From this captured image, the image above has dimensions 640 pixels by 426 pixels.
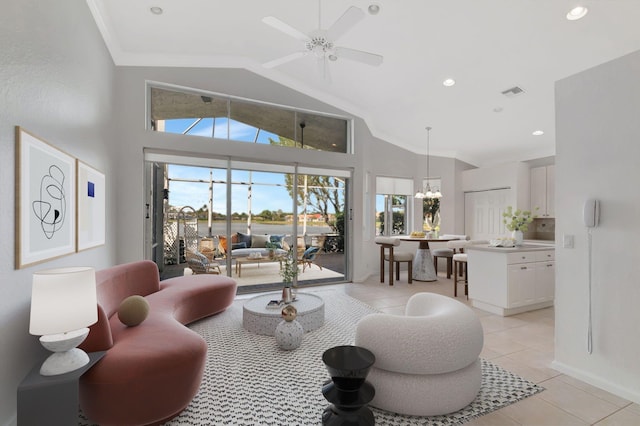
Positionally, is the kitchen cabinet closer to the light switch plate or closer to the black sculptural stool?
the light switch plate

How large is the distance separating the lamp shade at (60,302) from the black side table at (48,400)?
0.25 m

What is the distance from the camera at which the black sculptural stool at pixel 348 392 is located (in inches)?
70.8

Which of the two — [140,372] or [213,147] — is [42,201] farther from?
[213,147]

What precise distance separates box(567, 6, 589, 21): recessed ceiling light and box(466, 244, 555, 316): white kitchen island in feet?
9.29

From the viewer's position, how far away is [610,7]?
10.4ft

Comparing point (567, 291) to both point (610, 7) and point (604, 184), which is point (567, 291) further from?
point (610, 7)

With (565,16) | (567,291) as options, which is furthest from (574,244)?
(565,16)

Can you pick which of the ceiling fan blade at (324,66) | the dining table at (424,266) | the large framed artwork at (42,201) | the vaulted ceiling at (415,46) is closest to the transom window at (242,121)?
the vaulted ceiling at (415,46)

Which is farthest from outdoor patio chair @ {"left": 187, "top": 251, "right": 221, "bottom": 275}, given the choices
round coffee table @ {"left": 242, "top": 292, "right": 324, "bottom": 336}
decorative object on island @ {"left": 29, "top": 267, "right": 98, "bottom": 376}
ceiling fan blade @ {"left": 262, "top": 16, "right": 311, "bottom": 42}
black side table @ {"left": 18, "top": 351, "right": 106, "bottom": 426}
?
ceiling fan blade @ {"left": 262, "top": 16, "right": 311, "bottom": 42}

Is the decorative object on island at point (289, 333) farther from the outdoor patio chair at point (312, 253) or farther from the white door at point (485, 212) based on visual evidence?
the white door at point (485, 212)

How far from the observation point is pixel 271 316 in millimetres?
3402

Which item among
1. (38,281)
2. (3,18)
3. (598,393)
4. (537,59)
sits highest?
(537,59)

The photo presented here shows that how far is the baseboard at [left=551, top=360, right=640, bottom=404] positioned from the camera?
223 centimetres

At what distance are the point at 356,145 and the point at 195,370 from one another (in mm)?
5196
